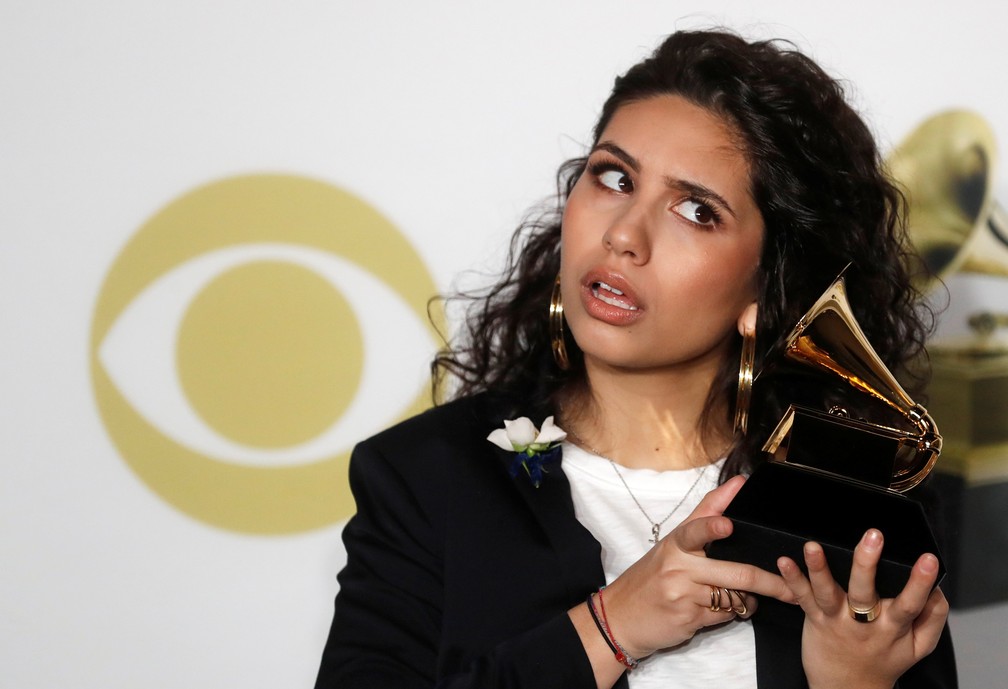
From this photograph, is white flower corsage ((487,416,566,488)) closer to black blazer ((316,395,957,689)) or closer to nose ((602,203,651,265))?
black blazer ((316,395,957,689))

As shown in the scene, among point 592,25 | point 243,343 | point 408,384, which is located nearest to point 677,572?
point 408,384

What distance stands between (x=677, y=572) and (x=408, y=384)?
3.04ft

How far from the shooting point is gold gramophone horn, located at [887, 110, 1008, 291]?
7.90 ft

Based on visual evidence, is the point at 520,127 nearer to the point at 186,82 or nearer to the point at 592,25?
the point at 592,25

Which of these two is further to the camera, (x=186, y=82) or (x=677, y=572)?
(x=186, y=82)

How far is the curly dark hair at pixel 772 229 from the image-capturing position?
1.80 meters

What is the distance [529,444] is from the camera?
181cm

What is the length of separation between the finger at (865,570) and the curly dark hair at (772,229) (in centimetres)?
44

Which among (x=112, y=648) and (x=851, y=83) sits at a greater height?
(x=851, y=83)

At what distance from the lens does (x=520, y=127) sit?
2.29 metres

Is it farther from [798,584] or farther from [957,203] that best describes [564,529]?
[957,203]

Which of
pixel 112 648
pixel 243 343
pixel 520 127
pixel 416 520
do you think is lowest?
pixel 112 648

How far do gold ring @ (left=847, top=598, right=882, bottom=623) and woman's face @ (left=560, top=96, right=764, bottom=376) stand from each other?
492 millimetres

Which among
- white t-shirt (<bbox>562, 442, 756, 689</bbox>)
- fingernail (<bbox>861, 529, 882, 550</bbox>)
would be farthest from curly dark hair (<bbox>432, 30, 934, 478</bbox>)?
fingernail (<bbox>861, 529, 882, 550</bbox>)
